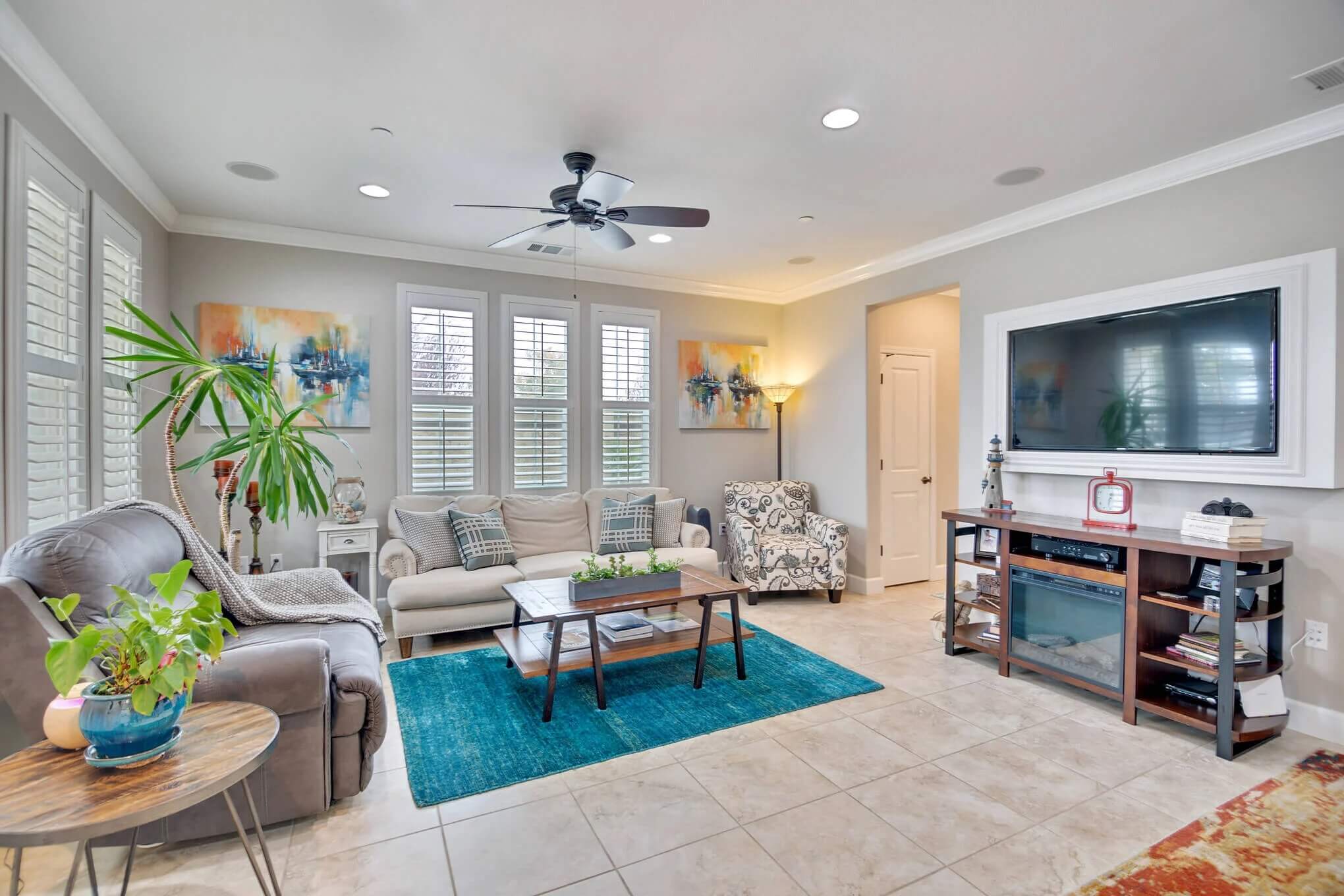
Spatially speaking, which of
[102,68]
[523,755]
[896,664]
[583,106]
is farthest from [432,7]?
[896,664]

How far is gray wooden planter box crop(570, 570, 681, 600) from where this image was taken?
3.19 metres

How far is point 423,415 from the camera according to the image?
15.6ft

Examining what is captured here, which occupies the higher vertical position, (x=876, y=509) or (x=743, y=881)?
(x=876, y=509)

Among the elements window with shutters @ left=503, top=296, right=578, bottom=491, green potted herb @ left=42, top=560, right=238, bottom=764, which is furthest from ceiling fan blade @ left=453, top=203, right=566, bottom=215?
green potted herb @ left=42, top=560, right=238, bottom=764

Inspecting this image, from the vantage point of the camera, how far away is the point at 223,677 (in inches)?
77.6

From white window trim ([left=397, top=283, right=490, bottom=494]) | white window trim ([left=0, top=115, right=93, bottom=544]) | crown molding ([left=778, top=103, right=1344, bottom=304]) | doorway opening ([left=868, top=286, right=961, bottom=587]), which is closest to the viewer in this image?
white window trim ([left=0, top=115, right=93, bottom=544])

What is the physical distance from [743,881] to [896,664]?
6.95ft

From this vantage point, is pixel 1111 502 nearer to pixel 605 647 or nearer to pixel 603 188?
pixel 605 647

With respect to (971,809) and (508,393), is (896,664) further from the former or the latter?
(508,393)

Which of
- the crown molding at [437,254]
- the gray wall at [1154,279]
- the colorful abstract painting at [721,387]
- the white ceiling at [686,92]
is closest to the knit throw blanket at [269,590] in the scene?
the white ceiling at [686,92]

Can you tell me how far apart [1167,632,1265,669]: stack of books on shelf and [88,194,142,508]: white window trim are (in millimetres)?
5069

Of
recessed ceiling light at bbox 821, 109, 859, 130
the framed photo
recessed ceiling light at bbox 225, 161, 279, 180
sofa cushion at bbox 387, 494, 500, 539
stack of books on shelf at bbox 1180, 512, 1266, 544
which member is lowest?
the framed photo

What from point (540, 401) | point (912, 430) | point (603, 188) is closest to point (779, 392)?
point (912, 430)

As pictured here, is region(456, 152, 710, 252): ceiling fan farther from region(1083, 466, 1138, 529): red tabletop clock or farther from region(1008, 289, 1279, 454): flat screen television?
region(1083, 466, 1138, 529): red tabletop clock
